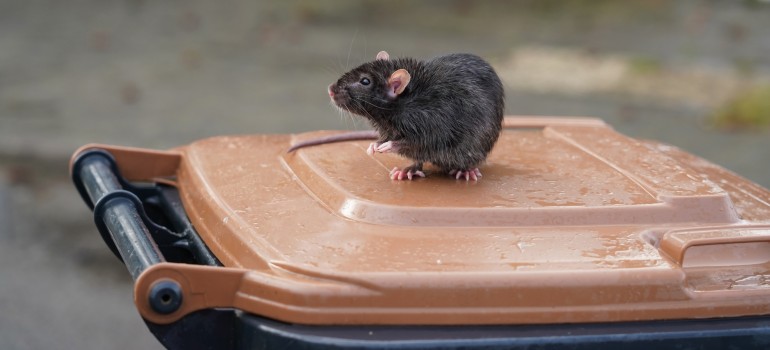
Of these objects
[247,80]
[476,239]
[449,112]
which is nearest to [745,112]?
[247,80]

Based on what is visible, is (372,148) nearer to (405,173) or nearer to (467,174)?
(405,173)

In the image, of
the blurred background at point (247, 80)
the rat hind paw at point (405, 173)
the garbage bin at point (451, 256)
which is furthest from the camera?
the blurred background at point (247, 80)

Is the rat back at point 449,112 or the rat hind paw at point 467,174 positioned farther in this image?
the rat back at point 449,112

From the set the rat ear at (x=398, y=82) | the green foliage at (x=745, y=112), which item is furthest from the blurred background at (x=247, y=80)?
the rat ear at (x=398, y=82)

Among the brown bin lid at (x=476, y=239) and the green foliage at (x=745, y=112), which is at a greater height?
the brown bin lid at (x=476, y=239)

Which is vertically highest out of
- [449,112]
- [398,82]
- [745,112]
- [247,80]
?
[398,82]

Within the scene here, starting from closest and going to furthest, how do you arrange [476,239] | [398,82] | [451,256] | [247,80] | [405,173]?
[451,256] < [476,239] < [405,173] < [398,82] < [247,80]

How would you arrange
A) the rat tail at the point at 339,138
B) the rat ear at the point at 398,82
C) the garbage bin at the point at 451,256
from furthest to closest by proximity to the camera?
the rat tail at the point at 339,138 → the rat ear at the point at 398,82 → the garbage bin at the point at 451,256

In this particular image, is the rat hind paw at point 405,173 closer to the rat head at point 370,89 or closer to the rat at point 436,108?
the rat at point 436,108

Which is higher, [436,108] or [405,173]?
[436,108]
